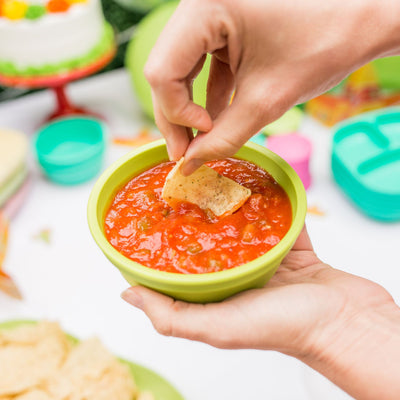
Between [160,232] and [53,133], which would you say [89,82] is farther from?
[160,232]

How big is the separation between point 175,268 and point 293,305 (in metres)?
0.20

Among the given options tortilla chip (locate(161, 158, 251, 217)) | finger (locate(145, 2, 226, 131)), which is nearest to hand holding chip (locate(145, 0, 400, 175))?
finger (locate(145, 2, 226, 131))

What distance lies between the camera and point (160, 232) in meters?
0.83

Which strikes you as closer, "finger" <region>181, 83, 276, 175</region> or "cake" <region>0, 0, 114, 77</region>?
"finger" <region>181, 83, 276, 175</region>

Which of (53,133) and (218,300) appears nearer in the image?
(218,300)

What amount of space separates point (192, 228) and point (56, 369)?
0.52 m

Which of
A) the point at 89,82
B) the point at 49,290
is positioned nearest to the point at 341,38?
the point at 49,290

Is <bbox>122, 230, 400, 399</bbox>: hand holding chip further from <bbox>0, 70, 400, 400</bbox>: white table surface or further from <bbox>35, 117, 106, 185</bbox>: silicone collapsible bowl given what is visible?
<bbox>35, 117, 106, 185</bbox>: silicone collapsible bowl

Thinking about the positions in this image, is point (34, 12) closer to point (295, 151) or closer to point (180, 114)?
point (295, 151)

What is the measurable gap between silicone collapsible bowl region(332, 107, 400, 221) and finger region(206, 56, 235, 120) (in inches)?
25.5

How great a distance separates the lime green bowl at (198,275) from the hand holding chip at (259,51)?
0.55ft

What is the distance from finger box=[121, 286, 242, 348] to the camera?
30.4 inches

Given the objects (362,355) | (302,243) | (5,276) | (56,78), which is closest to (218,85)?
(302,243)

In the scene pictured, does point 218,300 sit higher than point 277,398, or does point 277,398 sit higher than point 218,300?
point 218,300
